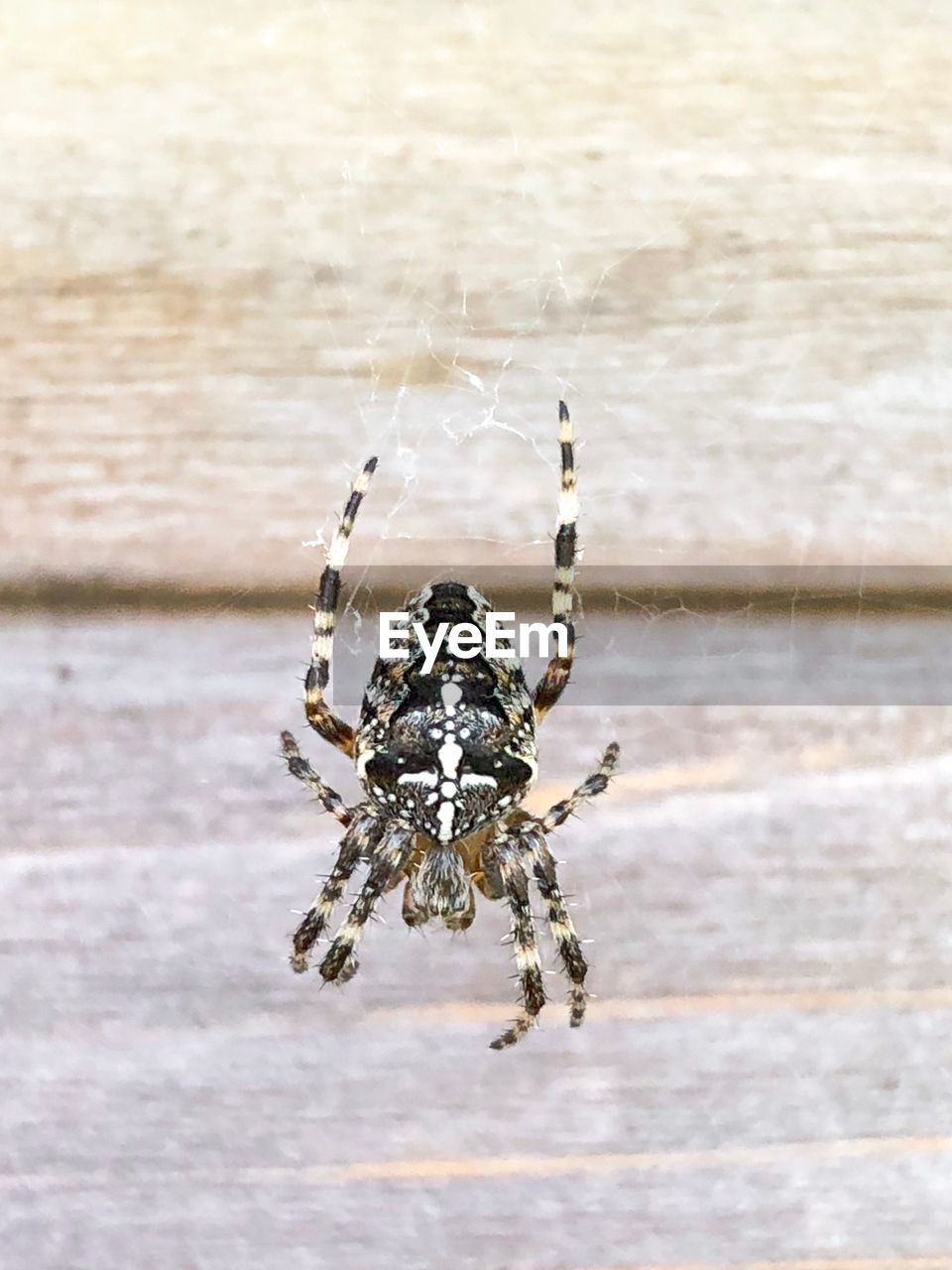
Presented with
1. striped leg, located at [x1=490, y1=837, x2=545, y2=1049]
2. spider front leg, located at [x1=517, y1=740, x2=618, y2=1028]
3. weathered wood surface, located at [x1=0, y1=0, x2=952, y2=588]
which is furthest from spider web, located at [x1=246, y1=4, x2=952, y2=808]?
striped leg, located at [x1=490, y1=837, x2=545, y2=1049]

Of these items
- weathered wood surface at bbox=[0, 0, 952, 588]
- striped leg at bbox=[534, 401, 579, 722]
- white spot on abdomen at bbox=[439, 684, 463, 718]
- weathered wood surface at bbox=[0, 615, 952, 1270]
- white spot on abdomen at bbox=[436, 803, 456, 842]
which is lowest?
weathered wood surface at bbox=[0, 615, 952, 1270]

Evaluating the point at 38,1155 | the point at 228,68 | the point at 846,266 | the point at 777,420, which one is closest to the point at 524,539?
the point at 777,420

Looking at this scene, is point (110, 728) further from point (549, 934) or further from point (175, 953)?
point (549, 934)

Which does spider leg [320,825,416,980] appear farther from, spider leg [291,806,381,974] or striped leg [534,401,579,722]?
striped leg [534,401,579,722]

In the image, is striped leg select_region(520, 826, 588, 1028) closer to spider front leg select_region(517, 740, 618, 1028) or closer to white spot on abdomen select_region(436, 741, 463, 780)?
spider front leg select_region(517, 740, 618, 1028)

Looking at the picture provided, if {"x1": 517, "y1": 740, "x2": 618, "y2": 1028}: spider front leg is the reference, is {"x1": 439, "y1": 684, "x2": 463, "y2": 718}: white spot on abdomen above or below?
above

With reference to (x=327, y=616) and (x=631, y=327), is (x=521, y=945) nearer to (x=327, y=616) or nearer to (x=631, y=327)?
(x=327, y=616)

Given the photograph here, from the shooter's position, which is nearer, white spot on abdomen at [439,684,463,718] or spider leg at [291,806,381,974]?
white spot on abdomen at [439,684,463,718]

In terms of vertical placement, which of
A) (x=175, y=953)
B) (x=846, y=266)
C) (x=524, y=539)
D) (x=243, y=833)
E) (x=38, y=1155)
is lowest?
(x=38, y=1155)
